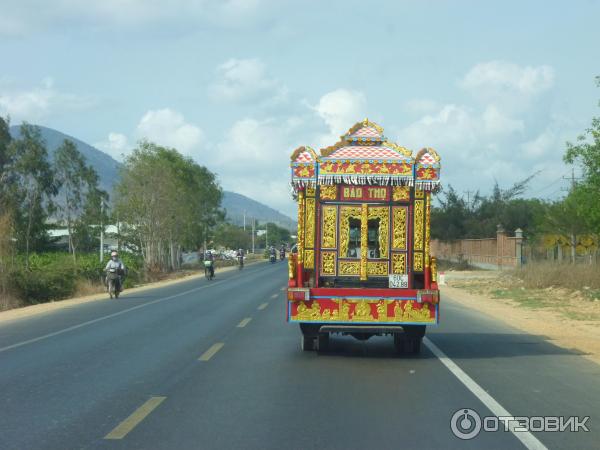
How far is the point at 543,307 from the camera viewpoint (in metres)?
24.8

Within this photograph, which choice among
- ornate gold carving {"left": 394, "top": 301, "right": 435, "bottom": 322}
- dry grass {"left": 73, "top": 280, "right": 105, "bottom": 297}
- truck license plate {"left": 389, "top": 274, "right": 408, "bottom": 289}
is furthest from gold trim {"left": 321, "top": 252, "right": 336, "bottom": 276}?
dry grass {"left": 73, "top": 280, "right": 105, "bottom": 297}

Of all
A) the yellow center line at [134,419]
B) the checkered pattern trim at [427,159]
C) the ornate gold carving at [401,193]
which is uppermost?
the checkered pattern trim at [427,159]

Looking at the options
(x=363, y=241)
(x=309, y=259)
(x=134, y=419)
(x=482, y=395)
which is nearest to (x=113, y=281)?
(x=309, y=259)

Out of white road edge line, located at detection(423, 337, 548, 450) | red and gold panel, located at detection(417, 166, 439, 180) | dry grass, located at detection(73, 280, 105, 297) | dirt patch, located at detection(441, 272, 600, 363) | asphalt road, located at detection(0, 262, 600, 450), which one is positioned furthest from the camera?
dry grass, located at detection(73, 280, 105, 297)

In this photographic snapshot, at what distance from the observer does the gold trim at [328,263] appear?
43.1 ft

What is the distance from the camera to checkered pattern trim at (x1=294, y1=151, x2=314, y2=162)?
42.1ft

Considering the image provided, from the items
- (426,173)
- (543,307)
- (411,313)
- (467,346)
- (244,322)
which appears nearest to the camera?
(411,313)

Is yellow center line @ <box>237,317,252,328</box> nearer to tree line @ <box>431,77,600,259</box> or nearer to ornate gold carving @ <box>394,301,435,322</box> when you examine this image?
ornate gold carving @ <box>394,301,435,322</box>

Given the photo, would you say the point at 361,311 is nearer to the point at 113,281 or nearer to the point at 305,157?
the point at 305,157

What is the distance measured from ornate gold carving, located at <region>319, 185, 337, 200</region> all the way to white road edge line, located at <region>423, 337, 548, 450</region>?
3032 millimetres

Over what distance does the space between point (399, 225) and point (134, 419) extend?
6.29m

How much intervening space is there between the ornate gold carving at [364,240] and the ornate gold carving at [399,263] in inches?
17.6

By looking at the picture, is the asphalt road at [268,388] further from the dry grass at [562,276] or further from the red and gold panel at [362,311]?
the dry grass at [562,276]

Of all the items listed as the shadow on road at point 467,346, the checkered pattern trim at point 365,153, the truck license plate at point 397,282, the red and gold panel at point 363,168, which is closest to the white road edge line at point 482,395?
the shadow on road at point 467,346
